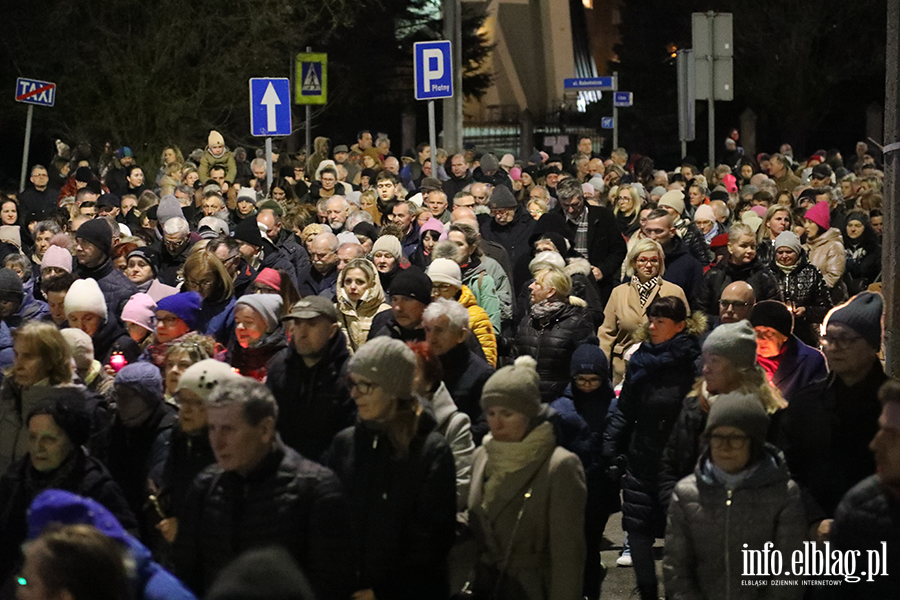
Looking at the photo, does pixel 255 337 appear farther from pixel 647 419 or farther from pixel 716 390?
pixel 716 390

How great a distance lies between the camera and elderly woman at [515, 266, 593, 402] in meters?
9.45

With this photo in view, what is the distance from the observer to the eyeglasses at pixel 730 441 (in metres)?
5.85

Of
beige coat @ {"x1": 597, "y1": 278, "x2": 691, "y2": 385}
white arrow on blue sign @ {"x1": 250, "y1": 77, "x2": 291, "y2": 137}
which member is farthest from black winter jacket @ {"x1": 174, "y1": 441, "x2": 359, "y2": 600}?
white arrow on blue sign @ {"x1": 250, "y1": 77, "x2": 291, "y2": 137}

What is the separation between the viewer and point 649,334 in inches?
314

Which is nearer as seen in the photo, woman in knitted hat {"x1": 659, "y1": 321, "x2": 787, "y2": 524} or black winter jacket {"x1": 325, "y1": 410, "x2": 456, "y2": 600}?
black winter jacket {"x1": 325, "y1": 410, "x2": 456, "y2": 600}

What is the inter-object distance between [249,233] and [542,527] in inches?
249

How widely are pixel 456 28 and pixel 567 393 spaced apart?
17389 millimetres

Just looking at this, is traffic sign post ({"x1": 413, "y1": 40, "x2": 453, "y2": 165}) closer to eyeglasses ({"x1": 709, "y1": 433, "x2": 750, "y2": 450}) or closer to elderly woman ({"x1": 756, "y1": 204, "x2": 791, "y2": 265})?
elderly woman ({"x1": 756, "y1": 204, "x2": 791, "y2": 265})

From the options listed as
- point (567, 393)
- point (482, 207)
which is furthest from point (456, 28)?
point (567, 393)

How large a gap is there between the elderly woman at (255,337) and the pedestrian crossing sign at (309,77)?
63.3 feet

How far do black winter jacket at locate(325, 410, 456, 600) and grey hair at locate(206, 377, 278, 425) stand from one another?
603 millimetres

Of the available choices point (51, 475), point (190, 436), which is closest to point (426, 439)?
point (190, 436)

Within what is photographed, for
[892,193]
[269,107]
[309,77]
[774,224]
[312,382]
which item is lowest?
[312,382]

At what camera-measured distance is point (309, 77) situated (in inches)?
1085
